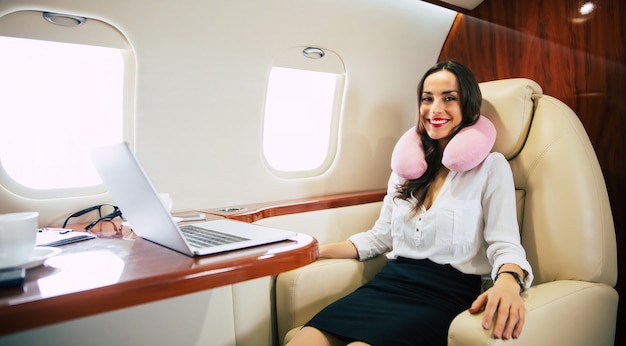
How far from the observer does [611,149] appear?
1.67 m

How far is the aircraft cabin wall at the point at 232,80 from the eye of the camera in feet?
5.00

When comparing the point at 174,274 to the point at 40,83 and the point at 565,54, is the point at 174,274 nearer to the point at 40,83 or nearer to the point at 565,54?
the point at 40,83

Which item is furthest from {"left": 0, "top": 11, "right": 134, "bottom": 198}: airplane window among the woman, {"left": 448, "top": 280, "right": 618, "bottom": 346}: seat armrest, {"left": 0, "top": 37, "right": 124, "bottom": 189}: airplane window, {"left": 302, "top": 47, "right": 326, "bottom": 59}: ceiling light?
{"left": 448, "top": 280, "right": 618, "bottom": 346}: seat armrest

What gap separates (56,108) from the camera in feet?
5.55

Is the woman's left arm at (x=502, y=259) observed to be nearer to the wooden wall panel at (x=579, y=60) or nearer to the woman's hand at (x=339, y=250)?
the woman's hand at (x=339, y=250)

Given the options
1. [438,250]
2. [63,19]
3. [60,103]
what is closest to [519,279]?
[438,250]

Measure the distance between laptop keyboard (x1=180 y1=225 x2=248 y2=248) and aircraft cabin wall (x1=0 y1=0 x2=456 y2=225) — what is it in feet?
2.10

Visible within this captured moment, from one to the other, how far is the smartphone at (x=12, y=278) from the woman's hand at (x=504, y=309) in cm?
96

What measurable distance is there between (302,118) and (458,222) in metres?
1.51

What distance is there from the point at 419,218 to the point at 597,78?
3.19 ft

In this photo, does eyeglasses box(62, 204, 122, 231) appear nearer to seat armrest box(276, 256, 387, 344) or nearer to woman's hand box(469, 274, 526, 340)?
seat armrest box(276, 256, 387, 344)

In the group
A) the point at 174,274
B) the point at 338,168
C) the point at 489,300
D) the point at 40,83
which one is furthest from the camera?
the point at 338,168

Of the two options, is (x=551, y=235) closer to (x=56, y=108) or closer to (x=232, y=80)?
(x=232, y=80)

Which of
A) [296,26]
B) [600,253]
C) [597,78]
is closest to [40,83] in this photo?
[296,26]
